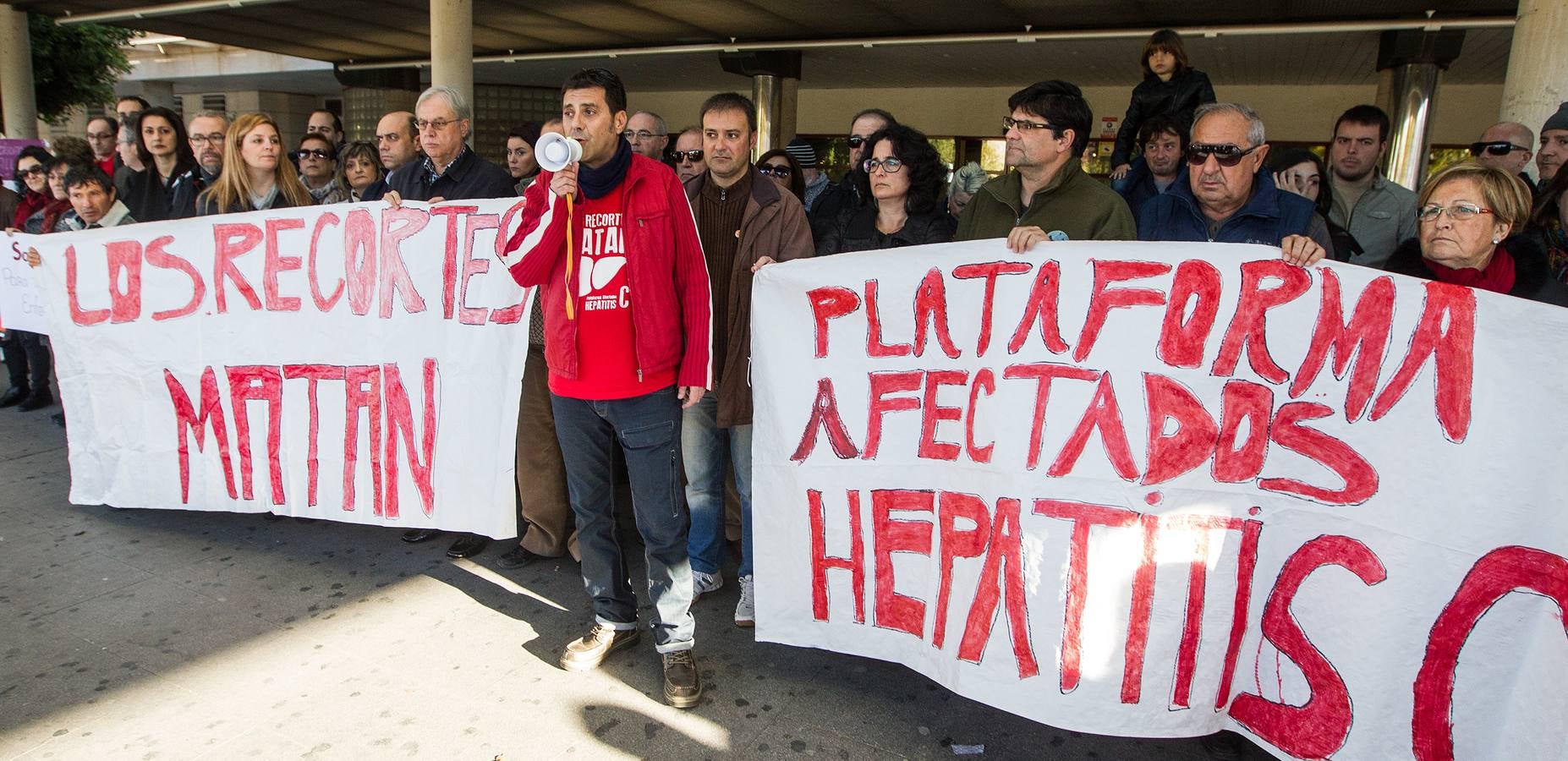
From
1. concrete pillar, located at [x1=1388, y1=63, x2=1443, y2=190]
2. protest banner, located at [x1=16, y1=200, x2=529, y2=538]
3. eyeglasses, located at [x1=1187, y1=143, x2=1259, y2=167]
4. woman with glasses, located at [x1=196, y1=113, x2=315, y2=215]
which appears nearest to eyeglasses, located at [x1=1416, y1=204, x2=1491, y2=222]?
eyeglasses, located at [x1=1187, y1=143, x2=1259, y2=167]

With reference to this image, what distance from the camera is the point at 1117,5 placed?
8383 mm

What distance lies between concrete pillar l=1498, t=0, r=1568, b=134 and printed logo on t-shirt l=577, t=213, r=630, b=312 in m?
6.02

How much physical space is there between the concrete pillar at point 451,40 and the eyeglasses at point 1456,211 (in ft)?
29.2

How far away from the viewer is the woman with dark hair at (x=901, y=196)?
113 inches

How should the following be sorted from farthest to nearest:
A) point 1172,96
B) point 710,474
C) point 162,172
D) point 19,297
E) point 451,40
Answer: point 451,40, point 19,297, point 162,172, point 1172,96, point 710,474

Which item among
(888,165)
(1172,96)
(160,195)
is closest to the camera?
(888,165)

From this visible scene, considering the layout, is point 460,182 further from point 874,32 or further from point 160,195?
point 874,32

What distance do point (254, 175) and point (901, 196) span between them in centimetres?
275

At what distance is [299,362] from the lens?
3559 mm

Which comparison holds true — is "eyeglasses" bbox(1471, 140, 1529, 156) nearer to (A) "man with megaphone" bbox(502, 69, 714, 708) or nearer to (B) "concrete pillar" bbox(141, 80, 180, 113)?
(A) "man with megaphone" bbox(502, 69, 714, 708)

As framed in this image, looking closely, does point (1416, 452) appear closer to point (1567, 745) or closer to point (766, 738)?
point (1567, 745)

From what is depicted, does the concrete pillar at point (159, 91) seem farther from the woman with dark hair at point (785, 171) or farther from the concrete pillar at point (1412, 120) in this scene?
the concrete pillar at point (1412, 120)

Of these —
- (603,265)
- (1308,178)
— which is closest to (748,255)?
(603,265)

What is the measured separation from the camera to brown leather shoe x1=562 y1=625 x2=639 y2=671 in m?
2.78
